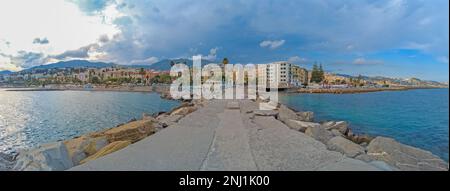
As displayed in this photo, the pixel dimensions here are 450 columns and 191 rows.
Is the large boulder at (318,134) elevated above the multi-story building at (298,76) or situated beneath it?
situated beneath

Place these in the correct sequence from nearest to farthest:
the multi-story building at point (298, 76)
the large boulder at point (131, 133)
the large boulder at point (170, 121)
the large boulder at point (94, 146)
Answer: the large boulder at point (94, 146) < the large boulder at point (131, 133) < the large boulder at point (170, 121) < the multi-story building at point (298, 76)

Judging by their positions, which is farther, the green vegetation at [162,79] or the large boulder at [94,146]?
the green vegetation at [162,79]

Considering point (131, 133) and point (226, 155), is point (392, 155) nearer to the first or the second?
point (226, 155)

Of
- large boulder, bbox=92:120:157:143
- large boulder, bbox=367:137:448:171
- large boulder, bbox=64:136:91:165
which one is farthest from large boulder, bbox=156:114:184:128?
large boulder, bbox=367:137:448:171

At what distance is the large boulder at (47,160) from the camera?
4.29 metres

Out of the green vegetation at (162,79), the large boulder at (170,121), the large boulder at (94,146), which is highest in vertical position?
the green vegetation at (162,79)

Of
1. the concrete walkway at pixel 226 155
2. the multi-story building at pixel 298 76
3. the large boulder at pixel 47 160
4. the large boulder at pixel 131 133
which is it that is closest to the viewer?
the concrete walkway at pixel 226 155

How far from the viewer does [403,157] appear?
189 inches

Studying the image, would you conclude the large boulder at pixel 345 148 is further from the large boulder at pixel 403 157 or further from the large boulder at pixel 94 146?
the large boulder at pixel 94 146

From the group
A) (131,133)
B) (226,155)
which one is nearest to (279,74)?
(131,133)

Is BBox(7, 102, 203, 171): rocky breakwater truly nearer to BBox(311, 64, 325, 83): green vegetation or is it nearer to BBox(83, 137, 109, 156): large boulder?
BBox(83, 137, 109, 156): large boulder

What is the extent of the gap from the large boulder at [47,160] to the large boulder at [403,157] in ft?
18.3

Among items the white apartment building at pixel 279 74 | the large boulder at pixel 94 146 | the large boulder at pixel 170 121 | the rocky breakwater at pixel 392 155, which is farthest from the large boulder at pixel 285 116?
the white apartment building at pixel 279 74

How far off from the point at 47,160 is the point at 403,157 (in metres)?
6.28
